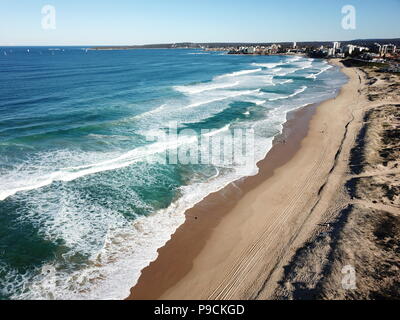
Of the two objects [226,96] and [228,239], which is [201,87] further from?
[228,239]

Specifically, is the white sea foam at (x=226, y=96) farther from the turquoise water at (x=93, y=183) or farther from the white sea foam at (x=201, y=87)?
the white sea foam at (x=201, y=87)

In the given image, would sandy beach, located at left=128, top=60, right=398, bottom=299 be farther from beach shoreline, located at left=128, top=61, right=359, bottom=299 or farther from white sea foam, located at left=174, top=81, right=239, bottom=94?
white sea foam, located at left=174, top=81, right=239, bottom=94

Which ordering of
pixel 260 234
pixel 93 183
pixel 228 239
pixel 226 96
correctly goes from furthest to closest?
pixel 226 96, pixel 93 183, pixel 260 234, pixel 228 239

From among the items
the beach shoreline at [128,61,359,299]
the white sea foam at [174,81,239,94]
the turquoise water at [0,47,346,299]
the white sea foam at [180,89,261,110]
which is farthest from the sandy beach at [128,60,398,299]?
the white sea foam at [174,81,239,94]

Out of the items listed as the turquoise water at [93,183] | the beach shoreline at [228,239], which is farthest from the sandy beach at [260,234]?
the turquoise water at [93,183]

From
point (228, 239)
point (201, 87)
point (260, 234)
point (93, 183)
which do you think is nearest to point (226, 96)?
point (201, 87)
